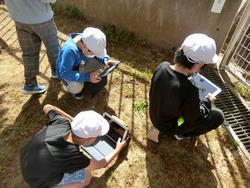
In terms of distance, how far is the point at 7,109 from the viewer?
12.5 feet

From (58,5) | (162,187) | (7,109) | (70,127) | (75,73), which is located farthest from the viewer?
(58,5)

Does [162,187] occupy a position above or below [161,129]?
below

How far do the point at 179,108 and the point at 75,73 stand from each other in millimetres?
1364

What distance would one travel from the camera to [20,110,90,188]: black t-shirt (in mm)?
2359

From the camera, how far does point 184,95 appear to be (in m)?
2.70

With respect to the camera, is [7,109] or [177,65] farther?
[7,109]

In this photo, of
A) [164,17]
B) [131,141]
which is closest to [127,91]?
[131,141]

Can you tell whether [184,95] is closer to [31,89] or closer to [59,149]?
[59,149]

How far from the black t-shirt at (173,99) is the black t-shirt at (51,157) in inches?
37.6

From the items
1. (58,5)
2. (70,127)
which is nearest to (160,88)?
(70,127)

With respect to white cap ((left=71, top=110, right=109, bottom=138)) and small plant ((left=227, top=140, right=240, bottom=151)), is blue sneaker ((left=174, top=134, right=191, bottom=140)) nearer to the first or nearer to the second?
small plant ((left=227, top=140, right=240, bottom=151))

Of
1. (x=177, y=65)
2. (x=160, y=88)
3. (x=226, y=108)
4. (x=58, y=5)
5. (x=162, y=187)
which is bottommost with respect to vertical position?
(x=162, y=187)

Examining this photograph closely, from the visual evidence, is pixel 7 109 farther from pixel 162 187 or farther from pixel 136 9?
pixel 136 9

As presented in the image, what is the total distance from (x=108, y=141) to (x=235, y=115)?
187 centimetres
